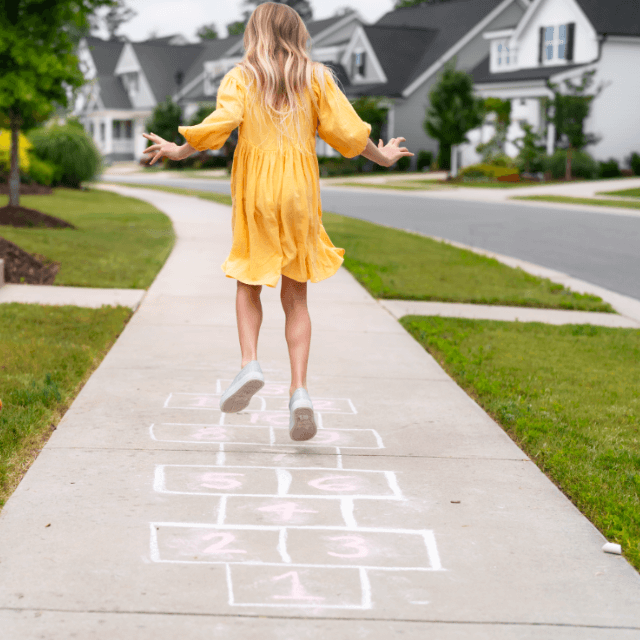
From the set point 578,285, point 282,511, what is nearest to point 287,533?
point 282,511

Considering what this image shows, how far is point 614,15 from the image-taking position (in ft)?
129

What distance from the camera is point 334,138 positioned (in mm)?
4422

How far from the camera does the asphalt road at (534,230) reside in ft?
42.0

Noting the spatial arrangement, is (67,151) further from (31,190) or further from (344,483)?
(344,483)

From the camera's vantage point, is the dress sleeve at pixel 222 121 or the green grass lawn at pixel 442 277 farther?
the green grass lawn at pixel 442 277

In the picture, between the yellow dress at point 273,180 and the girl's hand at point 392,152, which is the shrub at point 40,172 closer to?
the girl's hand at point 392,152

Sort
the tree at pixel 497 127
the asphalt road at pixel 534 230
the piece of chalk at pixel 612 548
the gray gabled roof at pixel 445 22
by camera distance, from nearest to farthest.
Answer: the piece of chalk at pixel 612 548, the asphalt road at pixel 534 230, the tree at pixel 497 127, the gray gabled roof at pixel 445 22

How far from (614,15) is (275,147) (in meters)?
39.5

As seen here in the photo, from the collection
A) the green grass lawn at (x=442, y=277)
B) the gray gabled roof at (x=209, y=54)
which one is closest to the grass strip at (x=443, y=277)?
the green grass lawn at (x=442, y=277)

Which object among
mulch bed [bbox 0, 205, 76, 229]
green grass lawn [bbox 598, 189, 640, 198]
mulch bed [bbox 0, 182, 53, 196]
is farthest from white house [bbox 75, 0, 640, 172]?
mulch bed [bbox 0, 205, 76, 229]

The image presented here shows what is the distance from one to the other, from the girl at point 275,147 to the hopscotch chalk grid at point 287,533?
0.33m

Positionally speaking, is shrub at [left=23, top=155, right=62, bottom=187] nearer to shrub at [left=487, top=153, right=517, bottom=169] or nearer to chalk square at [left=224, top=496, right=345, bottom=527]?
shrub at [left=487, top=153, right=517, bottom=169]

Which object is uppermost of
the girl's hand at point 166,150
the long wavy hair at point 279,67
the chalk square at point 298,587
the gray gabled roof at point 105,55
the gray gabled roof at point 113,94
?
the gray gabled roof at point 105,55

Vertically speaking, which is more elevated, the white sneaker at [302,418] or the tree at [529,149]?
the tree at [529,149]
